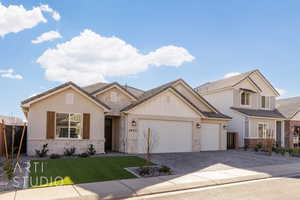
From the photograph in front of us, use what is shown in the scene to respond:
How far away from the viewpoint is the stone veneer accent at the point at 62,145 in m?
13.8

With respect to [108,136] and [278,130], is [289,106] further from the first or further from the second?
[108,136]

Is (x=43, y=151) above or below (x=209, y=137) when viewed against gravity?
below

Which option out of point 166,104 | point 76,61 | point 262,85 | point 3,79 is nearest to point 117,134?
point 166,104

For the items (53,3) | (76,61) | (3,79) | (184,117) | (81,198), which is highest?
(53,3)

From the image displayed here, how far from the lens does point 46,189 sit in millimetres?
7281

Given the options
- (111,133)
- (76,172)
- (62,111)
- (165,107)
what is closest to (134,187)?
(76,172)

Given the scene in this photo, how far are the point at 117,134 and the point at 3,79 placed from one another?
11.4 meters

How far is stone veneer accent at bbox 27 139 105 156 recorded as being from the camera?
45.3 feet

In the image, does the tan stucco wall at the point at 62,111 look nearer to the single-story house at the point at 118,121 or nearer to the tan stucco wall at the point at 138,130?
the single-story house at the point at 118,121

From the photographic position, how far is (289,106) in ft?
92.0

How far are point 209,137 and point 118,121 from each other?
749cm

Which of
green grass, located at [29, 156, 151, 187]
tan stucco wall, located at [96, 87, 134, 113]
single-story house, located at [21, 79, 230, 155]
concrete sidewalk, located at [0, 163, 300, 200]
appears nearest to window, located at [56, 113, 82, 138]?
single-story house, located at [21, 79, 230, 155]

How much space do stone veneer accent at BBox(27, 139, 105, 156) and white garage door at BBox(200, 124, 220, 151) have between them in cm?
805

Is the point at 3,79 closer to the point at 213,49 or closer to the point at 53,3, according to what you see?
the point at 53,3
